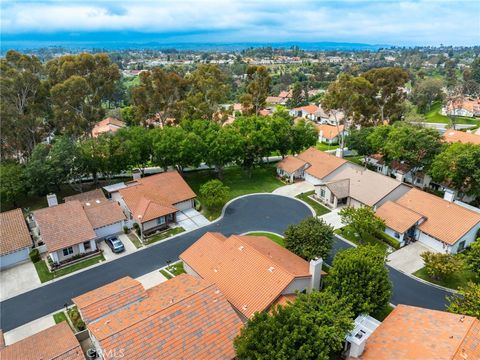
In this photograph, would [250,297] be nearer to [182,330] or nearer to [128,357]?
[182,330]

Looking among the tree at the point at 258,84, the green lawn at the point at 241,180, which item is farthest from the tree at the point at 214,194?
the tree at the point at 258,84

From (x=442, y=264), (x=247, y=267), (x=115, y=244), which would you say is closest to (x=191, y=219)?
(x=115, y=244)

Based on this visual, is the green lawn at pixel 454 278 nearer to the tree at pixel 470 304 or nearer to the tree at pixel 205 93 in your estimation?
the tree at pixel 470 304

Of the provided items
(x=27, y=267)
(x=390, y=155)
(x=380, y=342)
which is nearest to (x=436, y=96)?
(x=390, y=155)

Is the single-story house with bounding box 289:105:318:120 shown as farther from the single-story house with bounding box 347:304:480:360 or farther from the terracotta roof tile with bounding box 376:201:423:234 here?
the single-story house with bounding box 347:304:480:360

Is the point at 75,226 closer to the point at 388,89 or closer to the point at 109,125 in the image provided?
the point at 109,125

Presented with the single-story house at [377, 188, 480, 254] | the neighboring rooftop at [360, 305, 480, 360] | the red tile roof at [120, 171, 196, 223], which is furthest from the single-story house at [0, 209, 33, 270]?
the single-story house at [377, 188, 480, 254]
